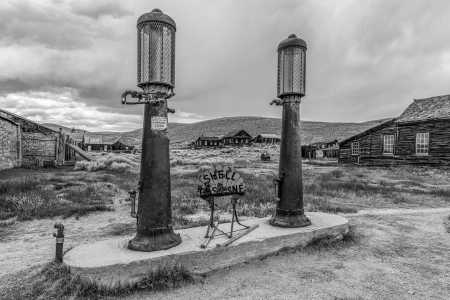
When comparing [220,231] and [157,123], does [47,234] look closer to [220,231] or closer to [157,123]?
[220,231]

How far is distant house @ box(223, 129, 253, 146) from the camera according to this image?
6419cm

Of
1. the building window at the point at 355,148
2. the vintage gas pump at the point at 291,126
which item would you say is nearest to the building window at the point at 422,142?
the building window at the point at 355,148

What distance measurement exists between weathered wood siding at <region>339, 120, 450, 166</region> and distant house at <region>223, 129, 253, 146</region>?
38594 mm

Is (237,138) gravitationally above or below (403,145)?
above

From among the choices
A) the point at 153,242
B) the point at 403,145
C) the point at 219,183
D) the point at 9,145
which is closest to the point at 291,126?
the point at 219,183

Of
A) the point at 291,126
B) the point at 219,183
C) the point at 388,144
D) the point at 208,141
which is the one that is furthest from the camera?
the point at 208,141

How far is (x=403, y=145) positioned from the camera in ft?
69.7

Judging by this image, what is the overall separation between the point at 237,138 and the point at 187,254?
61.7 metres

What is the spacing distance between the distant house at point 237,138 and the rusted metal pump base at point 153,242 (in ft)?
197

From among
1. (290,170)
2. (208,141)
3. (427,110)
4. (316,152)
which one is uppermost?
(427,110)

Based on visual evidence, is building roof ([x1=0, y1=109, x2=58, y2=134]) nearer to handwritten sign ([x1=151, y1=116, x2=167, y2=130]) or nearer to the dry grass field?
the dry grass field

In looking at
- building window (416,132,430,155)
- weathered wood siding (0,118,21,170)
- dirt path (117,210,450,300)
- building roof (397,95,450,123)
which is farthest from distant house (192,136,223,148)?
dirt path (117,210,450,300)

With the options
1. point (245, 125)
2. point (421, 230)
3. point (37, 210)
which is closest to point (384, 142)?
point (421, 230)

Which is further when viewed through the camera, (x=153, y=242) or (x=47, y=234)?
(x=47, y=234)
